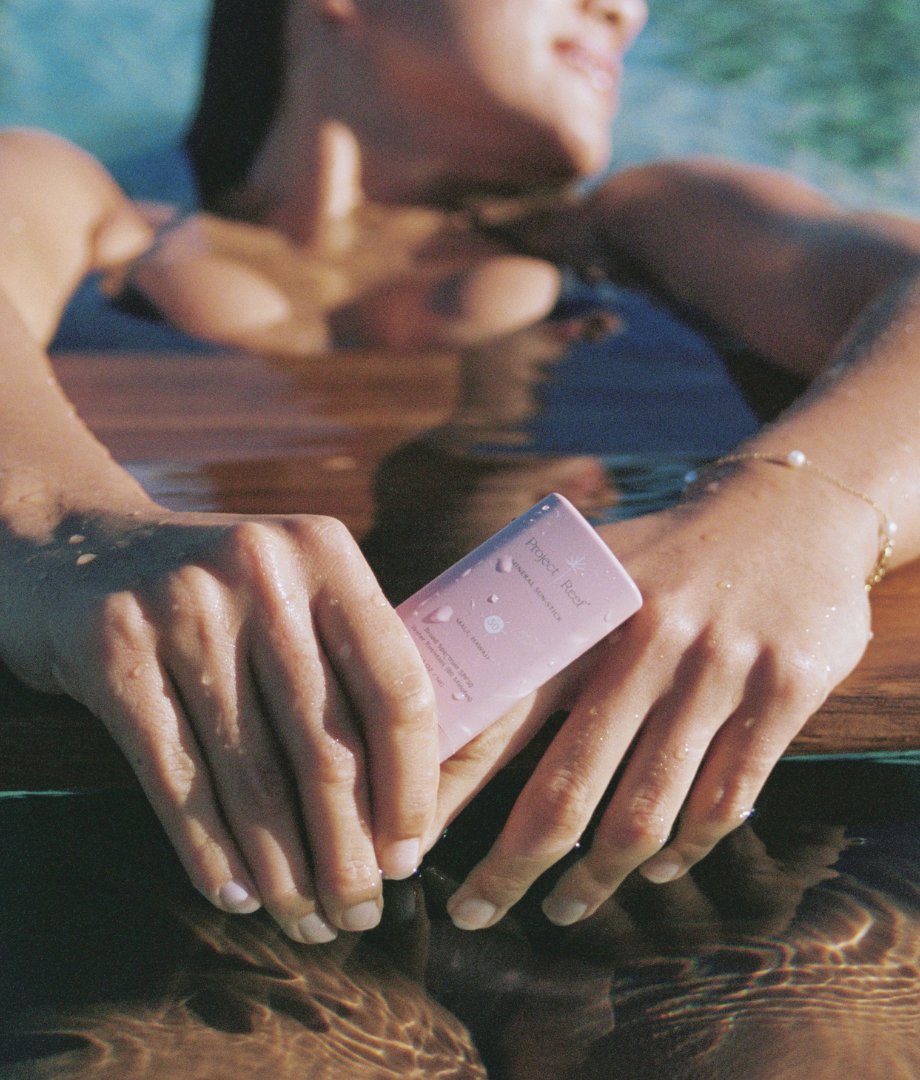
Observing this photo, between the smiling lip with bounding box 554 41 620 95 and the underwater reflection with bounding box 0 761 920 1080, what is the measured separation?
1238mm

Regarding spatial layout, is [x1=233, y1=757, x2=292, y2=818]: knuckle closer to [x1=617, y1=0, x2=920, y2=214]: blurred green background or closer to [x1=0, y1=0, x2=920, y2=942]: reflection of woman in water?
[x1=0, y1=0, x2=920, y2=942]: reflection of woman in water

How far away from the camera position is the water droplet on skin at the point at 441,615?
0.61 meters

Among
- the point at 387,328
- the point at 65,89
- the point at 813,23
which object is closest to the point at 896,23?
the point at 813,23

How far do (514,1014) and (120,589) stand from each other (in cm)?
35

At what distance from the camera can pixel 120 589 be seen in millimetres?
570

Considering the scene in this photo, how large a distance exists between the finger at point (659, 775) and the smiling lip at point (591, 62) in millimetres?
1208

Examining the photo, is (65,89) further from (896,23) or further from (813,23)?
(896,23)

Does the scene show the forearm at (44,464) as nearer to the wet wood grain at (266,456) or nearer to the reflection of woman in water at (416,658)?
the reflection of woman in water at (416,658)

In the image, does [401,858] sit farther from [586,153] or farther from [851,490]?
[586,153]

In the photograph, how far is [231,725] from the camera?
22.0 inches

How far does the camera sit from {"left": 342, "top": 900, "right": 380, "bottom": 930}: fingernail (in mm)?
586

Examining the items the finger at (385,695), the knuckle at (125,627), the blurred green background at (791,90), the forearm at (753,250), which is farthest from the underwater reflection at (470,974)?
the blurred green background at (791,90)

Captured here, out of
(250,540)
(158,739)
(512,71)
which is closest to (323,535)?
(250,540)

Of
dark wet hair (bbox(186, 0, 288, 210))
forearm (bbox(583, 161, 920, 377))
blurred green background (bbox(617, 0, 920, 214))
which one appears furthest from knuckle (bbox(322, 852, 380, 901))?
blurred green background (bbox(617, 0, 920, 214))
